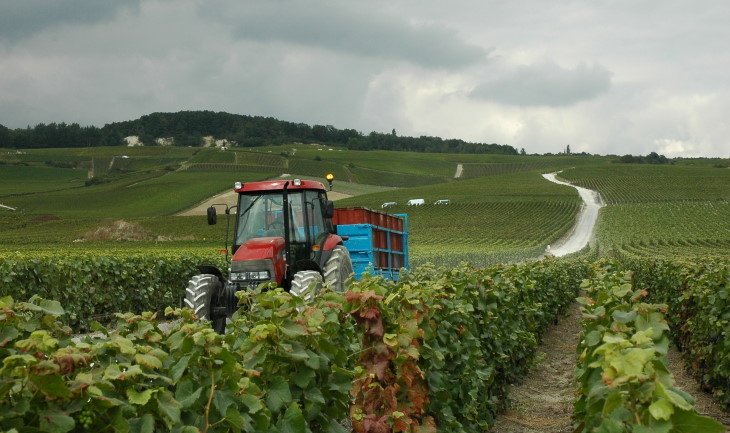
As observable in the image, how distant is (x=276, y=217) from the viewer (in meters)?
12.4

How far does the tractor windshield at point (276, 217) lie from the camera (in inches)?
484

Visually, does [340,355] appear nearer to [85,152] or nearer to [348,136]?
[85,152]

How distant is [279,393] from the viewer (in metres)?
3.44

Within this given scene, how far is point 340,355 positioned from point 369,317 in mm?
738

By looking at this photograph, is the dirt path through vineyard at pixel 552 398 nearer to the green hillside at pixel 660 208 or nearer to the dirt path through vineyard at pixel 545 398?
the dirt path through vineyard at pixel 545 398

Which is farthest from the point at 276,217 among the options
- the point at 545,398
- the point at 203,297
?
the point at 545,398

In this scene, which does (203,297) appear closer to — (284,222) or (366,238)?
(284,222)

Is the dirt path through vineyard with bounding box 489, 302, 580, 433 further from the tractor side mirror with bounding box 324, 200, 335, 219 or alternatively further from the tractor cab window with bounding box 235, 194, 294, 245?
the tractor cab window with bounding box 235, 194, 294, 245

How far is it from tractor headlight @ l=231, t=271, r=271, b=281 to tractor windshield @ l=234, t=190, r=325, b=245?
98 centimetres

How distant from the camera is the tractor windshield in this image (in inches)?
484

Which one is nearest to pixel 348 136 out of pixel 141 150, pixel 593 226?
pixel 141 150

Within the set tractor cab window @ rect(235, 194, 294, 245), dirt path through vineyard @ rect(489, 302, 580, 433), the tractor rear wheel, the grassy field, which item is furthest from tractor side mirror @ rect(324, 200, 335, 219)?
the grassy field

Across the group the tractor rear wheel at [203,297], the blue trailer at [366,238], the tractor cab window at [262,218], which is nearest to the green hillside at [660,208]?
the blue trailer at [366,238]

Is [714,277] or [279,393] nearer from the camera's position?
[279,393]
